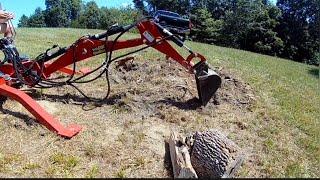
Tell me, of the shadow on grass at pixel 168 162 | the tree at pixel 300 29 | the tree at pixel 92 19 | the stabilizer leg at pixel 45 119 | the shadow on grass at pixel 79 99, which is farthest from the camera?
the tree at pixel 92 19

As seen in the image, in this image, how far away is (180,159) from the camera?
187 inches

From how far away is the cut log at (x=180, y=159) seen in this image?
14.9 ft

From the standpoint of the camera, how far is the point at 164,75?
7.62m

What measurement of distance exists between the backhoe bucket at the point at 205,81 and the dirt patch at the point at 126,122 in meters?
0.21

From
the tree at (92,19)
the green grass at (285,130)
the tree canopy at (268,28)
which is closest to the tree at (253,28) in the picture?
the tree canopy at (268,28)

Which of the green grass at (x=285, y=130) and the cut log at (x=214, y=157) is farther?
the green grass at (x=285, y=130)

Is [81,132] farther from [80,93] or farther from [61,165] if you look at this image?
[80,93]

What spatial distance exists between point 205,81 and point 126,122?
123 cm

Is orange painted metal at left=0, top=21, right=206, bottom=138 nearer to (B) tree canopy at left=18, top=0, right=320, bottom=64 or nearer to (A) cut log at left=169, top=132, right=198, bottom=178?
(A) cut log at left=169, top=132, right=198, bottom=178

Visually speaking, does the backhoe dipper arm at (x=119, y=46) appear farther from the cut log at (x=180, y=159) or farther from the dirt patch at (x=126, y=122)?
the cut log at (x=180, y=159)

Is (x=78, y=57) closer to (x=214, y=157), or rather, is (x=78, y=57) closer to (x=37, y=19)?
(x=214, y=157)

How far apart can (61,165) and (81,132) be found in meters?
0.83

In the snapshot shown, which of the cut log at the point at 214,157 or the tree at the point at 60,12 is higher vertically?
the cut log at the point at 214,157

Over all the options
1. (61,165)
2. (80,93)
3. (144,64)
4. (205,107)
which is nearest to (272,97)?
(205,107)
